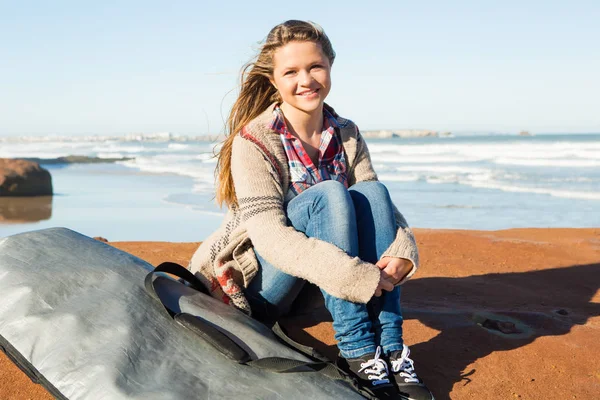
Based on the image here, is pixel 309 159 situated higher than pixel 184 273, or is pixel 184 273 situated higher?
pixel 309 159

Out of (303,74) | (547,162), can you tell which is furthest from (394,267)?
(547,162)

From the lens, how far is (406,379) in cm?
256

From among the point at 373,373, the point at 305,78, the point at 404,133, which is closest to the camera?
the point at 373,373

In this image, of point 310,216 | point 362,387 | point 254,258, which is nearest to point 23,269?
point 254,258

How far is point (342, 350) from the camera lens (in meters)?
2.65

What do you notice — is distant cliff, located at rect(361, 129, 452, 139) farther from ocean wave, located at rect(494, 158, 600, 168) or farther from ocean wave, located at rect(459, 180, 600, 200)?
ocean wave, located at rect(459, 180, 600, 200)

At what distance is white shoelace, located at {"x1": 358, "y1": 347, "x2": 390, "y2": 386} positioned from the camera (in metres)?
2.53

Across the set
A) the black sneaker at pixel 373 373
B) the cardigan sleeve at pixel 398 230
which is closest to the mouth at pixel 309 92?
the cardigan sleeve at pixel 398 230

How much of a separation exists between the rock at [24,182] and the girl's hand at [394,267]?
39.6ft

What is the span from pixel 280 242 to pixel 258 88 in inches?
41.4

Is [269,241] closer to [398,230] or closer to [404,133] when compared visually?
[398,230]

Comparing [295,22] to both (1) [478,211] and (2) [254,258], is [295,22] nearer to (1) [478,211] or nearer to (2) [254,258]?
(2) [254,258]

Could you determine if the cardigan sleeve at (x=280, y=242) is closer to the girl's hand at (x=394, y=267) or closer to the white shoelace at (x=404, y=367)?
the girl's hand at (x=394, y=267)

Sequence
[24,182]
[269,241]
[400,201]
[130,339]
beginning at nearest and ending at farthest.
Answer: [130,339]
[269,241]
[400,201]
[24,182]
